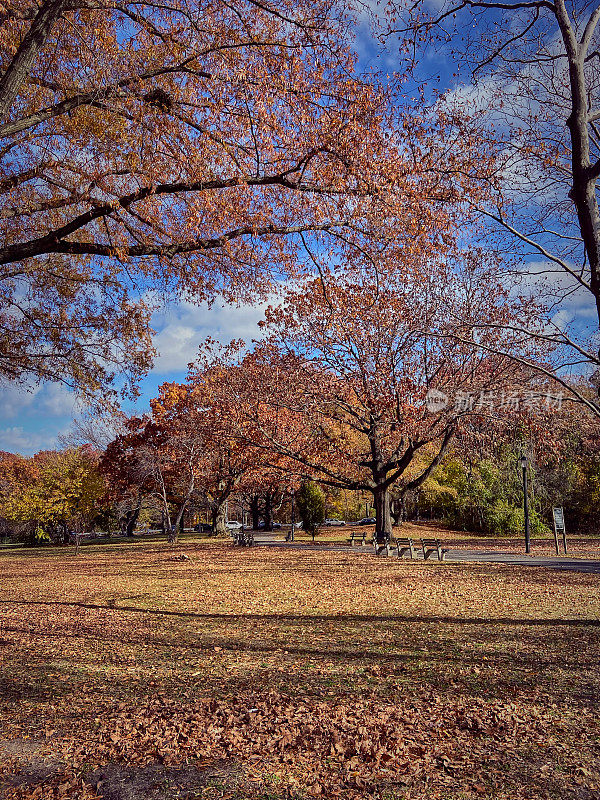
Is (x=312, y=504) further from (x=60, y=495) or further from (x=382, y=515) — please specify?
(x=60, y=495)

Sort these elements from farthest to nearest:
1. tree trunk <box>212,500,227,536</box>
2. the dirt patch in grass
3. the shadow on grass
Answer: tree trunk <box>212,500,227,536</box>, the shadow on grass, the dirt patch in grass

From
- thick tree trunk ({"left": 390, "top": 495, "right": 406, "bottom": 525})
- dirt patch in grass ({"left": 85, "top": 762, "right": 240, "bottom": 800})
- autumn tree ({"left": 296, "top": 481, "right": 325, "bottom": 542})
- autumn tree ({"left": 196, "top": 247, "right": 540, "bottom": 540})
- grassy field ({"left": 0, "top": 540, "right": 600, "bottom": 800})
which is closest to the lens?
dirt patch in grass ({"left": 85, "top": 762, "right": 240, "bottom": 800})

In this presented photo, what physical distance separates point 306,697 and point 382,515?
17815 millimetres

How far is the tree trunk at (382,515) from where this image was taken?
A: 73.2ft

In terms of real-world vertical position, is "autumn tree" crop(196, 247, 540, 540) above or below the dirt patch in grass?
above

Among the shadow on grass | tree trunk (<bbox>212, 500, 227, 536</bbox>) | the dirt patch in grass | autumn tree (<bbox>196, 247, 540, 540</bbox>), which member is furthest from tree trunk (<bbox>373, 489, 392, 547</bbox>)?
the dirt patch in grass

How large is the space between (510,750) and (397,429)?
15.7 metres

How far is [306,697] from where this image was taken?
17.8 feet

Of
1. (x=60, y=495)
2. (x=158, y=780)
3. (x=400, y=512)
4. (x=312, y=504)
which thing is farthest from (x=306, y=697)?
(x=400, y=512)

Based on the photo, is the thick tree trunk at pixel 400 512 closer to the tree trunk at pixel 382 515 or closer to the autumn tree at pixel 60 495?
the tree trunk at pixel 382 515

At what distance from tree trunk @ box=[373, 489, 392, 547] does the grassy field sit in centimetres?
1031

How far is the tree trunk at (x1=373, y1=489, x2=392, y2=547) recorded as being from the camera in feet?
73.2

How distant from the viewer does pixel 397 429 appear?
774 inches

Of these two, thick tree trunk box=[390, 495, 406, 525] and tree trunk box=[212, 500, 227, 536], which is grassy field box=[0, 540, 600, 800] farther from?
tree trunk box=[212, 500, 227, 536]
